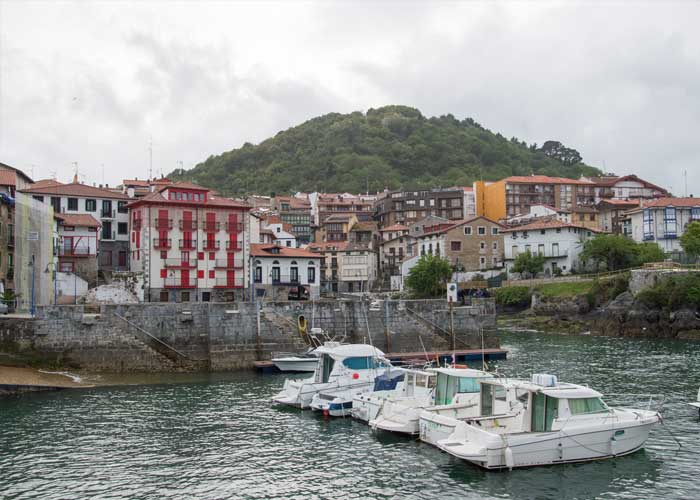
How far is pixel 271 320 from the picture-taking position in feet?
158

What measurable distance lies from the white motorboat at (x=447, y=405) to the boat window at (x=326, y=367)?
23.6 feet

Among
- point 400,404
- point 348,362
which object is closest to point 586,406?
point 400,404

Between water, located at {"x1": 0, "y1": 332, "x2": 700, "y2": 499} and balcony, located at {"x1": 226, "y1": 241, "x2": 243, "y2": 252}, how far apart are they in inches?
1164

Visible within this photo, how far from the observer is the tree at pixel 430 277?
91.6 m

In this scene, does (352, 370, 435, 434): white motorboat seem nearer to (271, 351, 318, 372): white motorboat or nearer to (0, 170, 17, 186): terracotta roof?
(271, 351, 318, 372): white motorboat

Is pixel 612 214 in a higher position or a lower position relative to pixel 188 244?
higher

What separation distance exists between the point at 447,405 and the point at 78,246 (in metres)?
47.9

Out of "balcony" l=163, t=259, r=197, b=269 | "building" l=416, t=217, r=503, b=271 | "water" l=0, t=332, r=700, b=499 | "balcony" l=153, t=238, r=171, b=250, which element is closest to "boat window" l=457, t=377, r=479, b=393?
"water" l=0, t=332, r=700, b=499

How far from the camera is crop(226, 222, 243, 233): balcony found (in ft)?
221

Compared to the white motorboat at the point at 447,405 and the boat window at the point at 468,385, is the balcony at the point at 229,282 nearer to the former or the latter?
the white motorboat at the point at 447,405

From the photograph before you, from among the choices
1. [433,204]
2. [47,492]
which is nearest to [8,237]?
[47,492]

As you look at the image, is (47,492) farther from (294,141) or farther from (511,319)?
(294,141)

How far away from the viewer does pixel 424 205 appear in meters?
130

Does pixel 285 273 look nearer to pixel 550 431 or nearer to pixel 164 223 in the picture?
pixel 164 223
